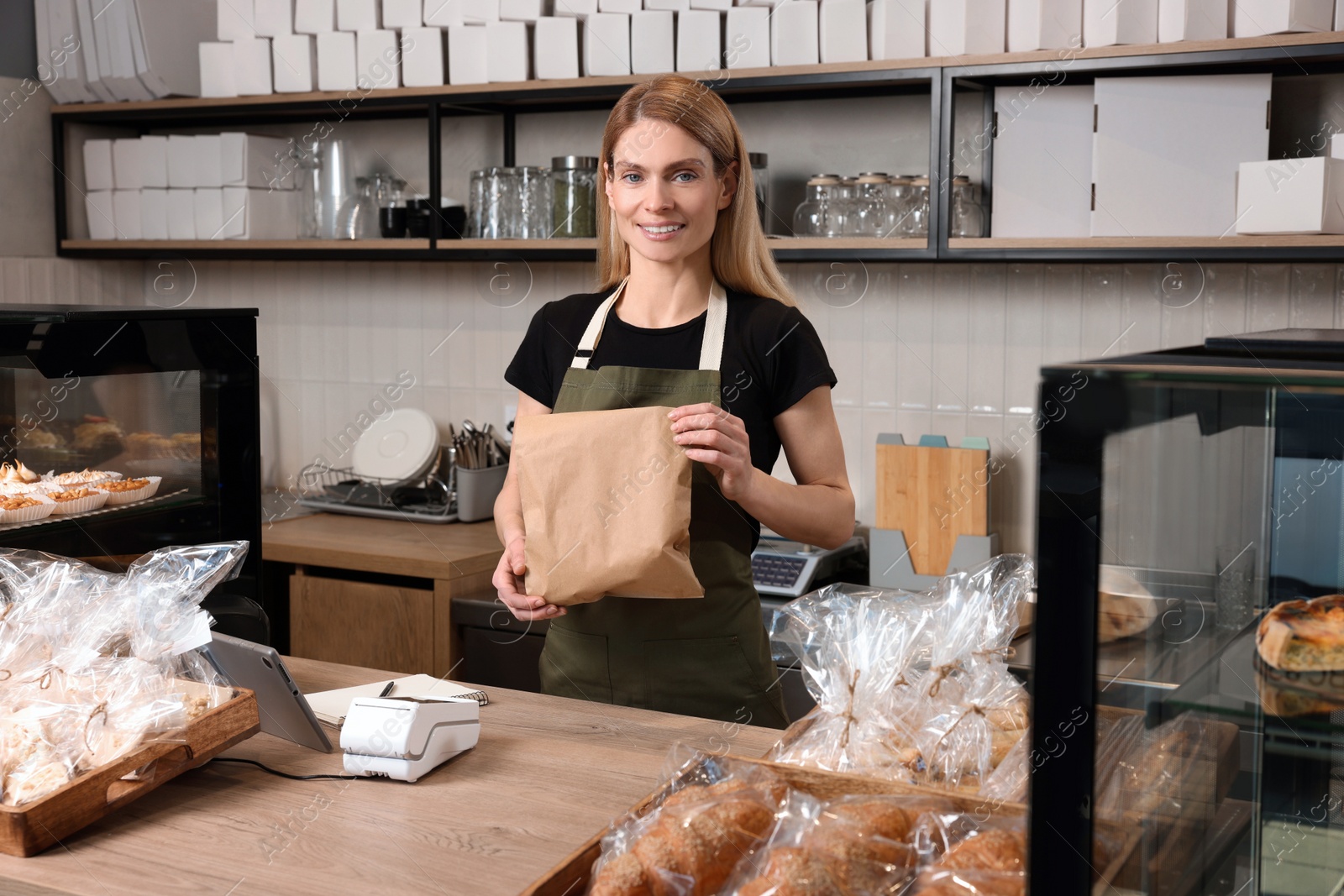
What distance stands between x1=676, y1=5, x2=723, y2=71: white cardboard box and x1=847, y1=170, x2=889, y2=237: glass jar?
16.5 inches

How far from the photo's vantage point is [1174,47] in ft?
7.19

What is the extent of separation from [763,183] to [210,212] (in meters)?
1.53

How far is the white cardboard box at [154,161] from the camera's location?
3242 millimetres

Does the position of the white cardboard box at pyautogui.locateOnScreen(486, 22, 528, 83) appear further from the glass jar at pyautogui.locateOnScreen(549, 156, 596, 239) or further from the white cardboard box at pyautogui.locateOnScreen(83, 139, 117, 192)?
the white cardboard box at pyautogui.locateOnScreen(83, 139, 117, 192)

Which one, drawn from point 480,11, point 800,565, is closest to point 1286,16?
point 800,565

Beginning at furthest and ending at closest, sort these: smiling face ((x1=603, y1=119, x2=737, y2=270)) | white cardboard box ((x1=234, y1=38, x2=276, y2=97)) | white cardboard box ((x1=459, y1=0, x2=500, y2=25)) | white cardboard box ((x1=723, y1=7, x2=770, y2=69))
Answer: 1. white cardboard box ((x1=234, y1=38, x2=276, y2=97))
2. white cardboard box ((x1=459, y1=0, x2=500, y2=25))
3. white cardboard box ((x1=723, y1=7, x2=770, y2=69))
4. smiling face ((x1=603, y1=119, x2=737, y2=270))

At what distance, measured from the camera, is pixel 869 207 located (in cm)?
253

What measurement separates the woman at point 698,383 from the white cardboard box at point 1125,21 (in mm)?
967

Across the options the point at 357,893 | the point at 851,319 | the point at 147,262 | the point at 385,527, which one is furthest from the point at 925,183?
the point at 147,262

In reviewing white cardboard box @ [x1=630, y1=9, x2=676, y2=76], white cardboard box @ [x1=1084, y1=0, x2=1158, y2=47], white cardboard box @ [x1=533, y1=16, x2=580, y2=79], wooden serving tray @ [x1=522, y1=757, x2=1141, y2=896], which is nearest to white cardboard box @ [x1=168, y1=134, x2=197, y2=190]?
white cardboard box @ [x1=533, y1=16, x2=580, y2=79]

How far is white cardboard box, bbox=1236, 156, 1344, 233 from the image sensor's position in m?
2.06

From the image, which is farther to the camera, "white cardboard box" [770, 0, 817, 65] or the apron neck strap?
"white cardboard box" [770, 0, 817, 65]

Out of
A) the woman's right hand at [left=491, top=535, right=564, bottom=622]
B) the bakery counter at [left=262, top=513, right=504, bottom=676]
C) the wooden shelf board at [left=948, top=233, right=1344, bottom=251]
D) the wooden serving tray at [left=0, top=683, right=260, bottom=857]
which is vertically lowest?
the bakery counter at [left=262, top=513, right=504, bottom=676]

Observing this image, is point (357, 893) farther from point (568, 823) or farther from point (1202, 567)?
point (1202, 567)
